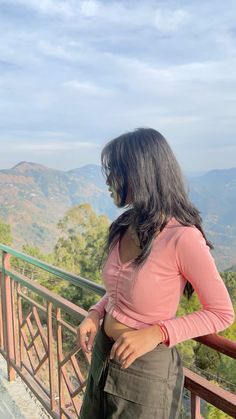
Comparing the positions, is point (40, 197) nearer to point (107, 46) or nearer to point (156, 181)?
point (107, 46)

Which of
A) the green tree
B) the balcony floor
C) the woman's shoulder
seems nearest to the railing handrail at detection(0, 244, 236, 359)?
the woman's shoulder

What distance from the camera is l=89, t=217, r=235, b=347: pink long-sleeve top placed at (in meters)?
0.81

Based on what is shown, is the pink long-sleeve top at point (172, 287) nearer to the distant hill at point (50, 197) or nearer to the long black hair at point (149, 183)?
the long black hair at point (149, 183)

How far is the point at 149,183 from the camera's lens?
0.89 meters

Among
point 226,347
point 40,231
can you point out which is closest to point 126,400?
point 226,347

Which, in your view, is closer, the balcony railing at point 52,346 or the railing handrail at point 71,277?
the balcony railing at point 52,346

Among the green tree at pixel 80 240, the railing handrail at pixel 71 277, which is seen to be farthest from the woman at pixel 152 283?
the green tree at pixel 80 240

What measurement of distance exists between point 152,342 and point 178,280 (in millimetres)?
147

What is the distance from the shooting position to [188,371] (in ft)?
3.43

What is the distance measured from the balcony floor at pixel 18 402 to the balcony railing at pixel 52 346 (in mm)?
69

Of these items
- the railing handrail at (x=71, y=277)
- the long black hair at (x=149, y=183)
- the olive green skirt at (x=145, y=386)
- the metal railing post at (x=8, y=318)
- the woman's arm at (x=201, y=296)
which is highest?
the long black hair at (x=149, y=183)

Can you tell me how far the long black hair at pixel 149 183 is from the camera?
886 millimetres

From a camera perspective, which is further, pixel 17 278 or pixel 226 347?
pixel 17 278

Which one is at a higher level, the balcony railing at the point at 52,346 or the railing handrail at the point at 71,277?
the railing handrail at the point at 71,277
